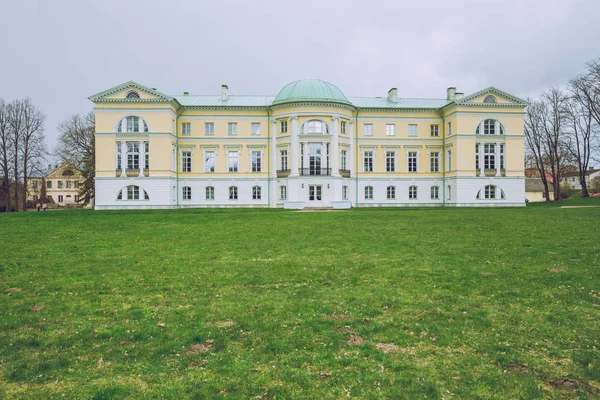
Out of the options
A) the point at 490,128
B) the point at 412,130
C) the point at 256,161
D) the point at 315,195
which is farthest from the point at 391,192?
the point at 256,161

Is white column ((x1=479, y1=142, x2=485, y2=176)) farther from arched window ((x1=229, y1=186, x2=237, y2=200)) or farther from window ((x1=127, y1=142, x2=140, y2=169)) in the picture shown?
window ((x1=127, y1=142, x2=140, y2=169))

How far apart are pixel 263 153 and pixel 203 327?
39.9 metres

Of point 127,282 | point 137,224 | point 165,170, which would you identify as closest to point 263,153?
point 165,170

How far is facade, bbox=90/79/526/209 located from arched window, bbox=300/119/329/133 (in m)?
0.10

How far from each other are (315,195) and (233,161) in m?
9.98

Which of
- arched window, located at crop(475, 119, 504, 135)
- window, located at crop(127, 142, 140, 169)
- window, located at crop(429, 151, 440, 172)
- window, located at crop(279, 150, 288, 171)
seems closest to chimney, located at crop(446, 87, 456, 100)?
arched window, located at crop(475, 119, 504, 135)

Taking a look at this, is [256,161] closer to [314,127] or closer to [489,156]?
[314,127]

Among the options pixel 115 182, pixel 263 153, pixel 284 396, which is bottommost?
pixel 284 396

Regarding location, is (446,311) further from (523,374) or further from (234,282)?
(234,282)

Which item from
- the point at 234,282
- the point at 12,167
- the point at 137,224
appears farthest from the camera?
the point at 12,167

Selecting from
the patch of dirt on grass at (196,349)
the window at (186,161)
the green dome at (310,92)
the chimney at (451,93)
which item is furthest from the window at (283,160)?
the patch of dirt on grass at (196,349)

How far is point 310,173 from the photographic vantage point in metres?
43.3

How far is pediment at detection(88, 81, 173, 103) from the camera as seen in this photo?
41.9m

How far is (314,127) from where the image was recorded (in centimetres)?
4356
